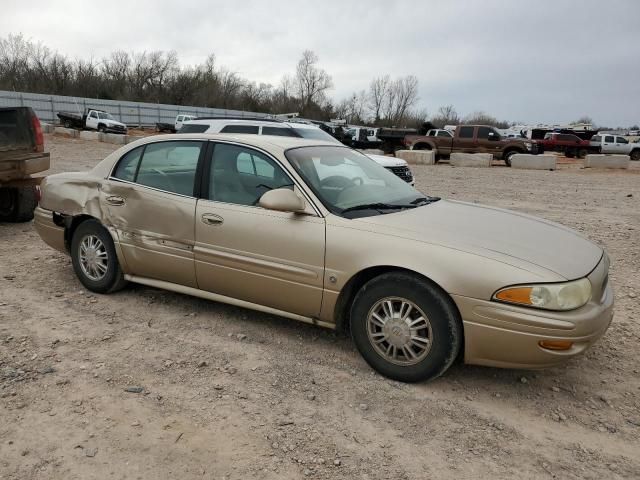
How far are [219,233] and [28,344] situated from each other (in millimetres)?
1538

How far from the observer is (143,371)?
3303 mm

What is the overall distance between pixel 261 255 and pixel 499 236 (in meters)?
1.61

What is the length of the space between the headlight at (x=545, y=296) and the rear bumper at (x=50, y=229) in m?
3.96

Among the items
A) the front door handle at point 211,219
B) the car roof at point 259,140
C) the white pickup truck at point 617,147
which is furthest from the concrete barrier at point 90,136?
the white pickup truck at point 617,147

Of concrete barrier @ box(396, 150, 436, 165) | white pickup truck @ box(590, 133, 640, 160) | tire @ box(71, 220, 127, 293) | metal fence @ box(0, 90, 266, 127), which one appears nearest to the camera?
tire @ box(71, 220, 127, 293)

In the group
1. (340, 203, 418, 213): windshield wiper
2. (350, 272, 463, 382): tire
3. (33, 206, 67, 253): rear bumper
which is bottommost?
(350, 272, 463, 382): tire

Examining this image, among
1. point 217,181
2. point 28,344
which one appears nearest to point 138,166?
point 217,181

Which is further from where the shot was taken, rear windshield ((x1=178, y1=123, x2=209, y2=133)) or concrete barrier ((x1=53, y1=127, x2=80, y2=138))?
concrete barrier ((x1=53, y1=127, x2=80, y2=138))

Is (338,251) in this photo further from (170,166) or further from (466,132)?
(466,132)

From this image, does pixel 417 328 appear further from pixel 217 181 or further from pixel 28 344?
pixel 28 344

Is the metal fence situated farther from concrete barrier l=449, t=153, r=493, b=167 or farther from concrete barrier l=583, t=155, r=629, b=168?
concrete barrier l=583, t=155, r=629, b=168

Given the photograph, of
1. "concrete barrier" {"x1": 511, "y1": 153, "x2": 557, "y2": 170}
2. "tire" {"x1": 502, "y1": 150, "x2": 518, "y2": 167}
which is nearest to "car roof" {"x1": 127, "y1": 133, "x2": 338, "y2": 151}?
"concrete barrier" {"x1": 511, "y1": 153, "x2": 557, "y2": 170}

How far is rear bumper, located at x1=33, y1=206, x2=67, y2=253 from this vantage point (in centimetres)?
484

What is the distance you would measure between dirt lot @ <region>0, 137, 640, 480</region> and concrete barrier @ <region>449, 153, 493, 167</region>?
1825 cm
